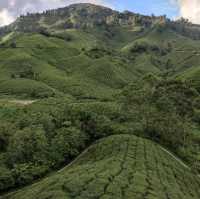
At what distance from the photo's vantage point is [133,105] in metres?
89.4

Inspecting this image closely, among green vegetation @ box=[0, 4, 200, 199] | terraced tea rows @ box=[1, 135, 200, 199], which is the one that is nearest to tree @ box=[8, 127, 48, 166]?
green vegetation @ box=[0, 4, 200, 199]

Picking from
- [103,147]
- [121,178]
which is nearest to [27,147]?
[103,147]

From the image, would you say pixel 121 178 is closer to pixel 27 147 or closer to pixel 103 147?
pixel 103 147

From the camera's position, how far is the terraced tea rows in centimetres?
3724

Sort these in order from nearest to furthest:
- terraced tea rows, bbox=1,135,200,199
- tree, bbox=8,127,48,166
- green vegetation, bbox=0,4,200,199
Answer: terraced tea rows, bbox=1,135,200,199, green vegetation, bbox=0,4,200,199, tree, bbox=8,127,48,166

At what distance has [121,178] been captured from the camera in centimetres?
4188

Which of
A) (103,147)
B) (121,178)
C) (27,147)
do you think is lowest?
(103,147)

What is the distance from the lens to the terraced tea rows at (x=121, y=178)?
37241mm

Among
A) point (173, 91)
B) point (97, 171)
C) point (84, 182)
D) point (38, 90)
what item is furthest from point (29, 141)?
point (38, 90)

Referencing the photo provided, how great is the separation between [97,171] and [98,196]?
893 centimetres

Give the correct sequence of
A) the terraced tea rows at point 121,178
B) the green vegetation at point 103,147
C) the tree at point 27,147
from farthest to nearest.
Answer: the tree at point 27,147, the green vegetation at point 103,147, the terraced tea rows at point 121,178

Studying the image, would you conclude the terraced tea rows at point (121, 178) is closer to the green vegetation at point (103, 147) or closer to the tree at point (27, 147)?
the green vegetation at point (103, 147)

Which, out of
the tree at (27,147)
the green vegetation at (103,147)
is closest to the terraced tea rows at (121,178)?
the green vegetation at (103,147)

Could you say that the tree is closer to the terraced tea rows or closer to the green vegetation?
the green vegetation
